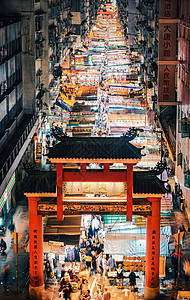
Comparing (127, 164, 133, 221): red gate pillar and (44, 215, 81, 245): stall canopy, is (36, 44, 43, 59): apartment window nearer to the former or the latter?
(44, 215, 81, 245): stall canopy

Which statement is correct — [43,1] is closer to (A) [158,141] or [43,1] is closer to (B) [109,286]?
(A) [158,141]

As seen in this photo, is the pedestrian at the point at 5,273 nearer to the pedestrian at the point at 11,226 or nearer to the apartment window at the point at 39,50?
the pedestrian at the point at 11,226

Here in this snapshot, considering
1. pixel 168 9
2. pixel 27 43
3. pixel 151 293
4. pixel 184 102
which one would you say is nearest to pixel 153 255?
pixel 151 293

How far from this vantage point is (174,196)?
119ft

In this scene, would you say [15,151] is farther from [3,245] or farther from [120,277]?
[120,277]

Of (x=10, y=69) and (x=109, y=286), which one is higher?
(x=10, y=69)

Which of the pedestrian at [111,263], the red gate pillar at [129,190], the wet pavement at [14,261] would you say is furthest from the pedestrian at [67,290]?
the red gate pillar at [129,190]

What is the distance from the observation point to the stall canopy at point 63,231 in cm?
2822

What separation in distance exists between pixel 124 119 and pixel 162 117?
4825 mm

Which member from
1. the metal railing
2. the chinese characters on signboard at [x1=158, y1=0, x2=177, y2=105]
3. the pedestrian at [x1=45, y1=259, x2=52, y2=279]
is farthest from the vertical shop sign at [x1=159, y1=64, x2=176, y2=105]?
the pedestrian at [x1=45, y1=259, x2=52, y2=279]

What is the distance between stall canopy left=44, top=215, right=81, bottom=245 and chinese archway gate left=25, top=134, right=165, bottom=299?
3.88 m

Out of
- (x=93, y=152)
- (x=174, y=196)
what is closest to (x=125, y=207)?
(x=93, y=152)

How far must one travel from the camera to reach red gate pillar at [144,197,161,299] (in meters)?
23.8

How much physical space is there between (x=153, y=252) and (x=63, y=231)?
6310 millimetres
